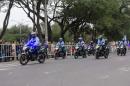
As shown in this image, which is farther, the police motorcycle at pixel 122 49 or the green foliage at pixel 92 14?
the green foliage at pixel 92 14

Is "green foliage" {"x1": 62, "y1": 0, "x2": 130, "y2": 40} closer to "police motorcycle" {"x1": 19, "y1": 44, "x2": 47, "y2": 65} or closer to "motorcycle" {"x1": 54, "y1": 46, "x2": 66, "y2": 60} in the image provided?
"motorcycle" {"x1": 54, "y1": 46, "x2": 66, "y2": 60}

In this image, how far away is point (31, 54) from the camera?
2584 centimetres

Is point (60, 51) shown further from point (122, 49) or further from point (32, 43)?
point (32, 43)

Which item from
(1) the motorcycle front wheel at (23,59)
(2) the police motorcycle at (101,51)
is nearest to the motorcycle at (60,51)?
(2) the police motorcycle at (101,51)

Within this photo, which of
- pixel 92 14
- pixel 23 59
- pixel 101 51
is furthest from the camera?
pixel 92 14

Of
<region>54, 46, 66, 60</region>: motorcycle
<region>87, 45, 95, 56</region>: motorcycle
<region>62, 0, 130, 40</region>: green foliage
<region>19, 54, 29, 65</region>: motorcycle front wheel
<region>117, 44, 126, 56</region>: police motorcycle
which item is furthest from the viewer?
<region>62, 0, 130, 40</region>: green foliage

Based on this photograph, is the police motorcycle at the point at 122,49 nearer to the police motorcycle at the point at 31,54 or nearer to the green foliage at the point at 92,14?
the police motorcycle at the point at 31,54

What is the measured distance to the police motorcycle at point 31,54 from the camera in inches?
990

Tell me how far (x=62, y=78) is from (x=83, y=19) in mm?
40663

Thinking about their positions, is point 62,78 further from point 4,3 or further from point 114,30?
point 114,30

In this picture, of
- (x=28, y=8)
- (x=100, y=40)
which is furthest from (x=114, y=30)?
(x=100, y=40)

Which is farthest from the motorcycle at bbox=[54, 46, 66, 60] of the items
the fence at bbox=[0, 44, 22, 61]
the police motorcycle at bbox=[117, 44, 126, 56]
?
the police motorcycle at bbox=[117, 44, 126, 56]

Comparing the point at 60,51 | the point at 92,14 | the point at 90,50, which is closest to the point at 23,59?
the point at 60,51

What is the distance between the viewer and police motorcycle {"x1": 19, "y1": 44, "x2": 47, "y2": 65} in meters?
25.2
